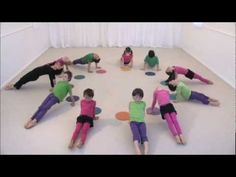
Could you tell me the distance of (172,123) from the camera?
7.43 feet

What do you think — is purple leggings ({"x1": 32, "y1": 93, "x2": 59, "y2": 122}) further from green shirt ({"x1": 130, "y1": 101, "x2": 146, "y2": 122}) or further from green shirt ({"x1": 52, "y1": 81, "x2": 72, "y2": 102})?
green shirt ({"x1": 130, "y1": 101, "x2": 146, "y2": 122})

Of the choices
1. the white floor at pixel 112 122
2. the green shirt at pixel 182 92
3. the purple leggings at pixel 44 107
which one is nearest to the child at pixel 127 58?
the white floor at pixel 112 122

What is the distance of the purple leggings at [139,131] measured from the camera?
2.07 m

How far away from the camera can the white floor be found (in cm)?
208

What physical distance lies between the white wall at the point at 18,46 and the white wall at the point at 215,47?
2946mm

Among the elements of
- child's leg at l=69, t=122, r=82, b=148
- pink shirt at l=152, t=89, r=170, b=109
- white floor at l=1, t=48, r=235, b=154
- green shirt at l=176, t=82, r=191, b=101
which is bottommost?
white floor at l=1, t=48, r=235, b=154

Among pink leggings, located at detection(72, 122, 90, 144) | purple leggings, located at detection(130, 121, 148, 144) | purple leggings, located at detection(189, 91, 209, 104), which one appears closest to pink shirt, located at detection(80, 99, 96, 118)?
pink leggings, located at detection(72, 122, 90, 144)

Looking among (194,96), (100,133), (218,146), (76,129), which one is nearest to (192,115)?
(194,96)

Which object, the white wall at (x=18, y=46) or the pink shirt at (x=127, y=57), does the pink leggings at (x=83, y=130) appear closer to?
the white wall at (x=18, y=46)

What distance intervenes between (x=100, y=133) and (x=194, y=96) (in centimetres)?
122

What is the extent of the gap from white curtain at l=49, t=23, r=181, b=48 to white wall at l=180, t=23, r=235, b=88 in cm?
59

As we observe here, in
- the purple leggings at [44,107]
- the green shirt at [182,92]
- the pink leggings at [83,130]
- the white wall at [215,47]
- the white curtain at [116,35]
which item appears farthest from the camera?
the white curtain at [116,35]

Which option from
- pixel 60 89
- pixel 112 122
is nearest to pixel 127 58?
pixel 60 89

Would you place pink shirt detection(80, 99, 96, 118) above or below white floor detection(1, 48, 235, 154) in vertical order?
above
